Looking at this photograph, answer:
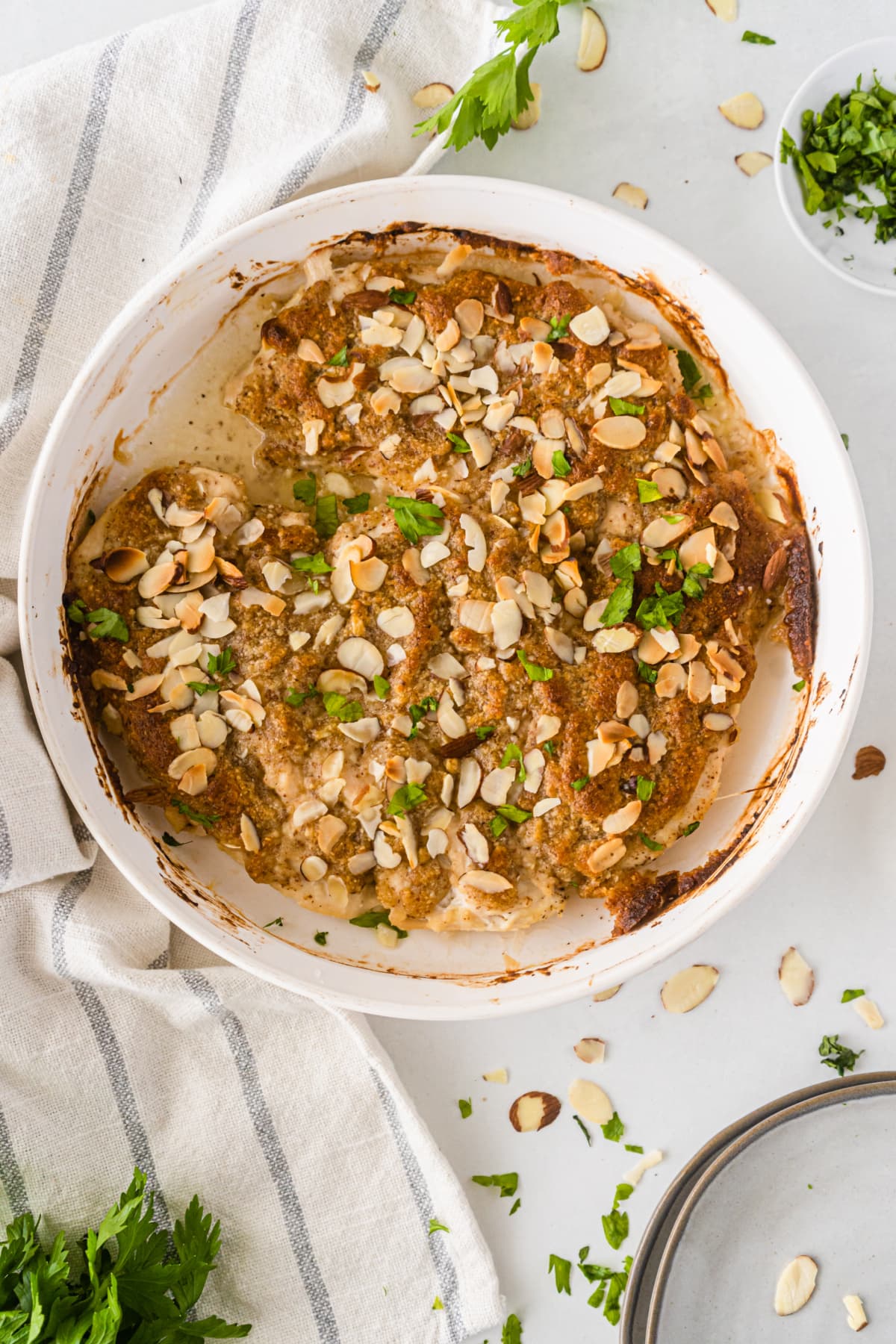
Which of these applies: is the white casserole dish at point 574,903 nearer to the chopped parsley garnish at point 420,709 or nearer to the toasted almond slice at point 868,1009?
the chopped parsley garnish at point 420,709

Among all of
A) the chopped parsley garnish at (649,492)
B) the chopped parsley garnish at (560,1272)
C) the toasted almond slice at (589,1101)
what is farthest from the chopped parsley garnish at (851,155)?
the chopped parsley garnish at (560,1272)

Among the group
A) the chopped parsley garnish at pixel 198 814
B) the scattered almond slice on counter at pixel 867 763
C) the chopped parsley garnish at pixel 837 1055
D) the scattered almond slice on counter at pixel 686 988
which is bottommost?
the chopped parsley garnish at pixel 837 1055

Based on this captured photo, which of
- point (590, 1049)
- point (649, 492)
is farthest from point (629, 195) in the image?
point (590, 1049)

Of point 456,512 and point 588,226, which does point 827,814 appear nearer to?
point 456,512

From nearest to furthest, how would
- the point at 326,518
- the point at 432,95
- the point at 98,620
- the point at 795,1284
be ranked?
the point at 98,620
the point at 326,518
the point at 432,95
the point at 795,1284

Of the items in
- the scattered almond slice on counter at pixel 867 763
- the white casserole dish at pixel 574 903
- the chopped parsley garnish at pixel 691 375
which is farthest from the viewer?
the scattered almond slice on counter at pixel 867 763

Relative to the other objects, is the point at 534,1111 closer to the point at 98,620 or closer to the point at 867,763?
the point at 867,763

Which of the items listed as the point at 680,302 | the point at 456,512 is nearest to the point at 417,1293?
the point at 456,512
